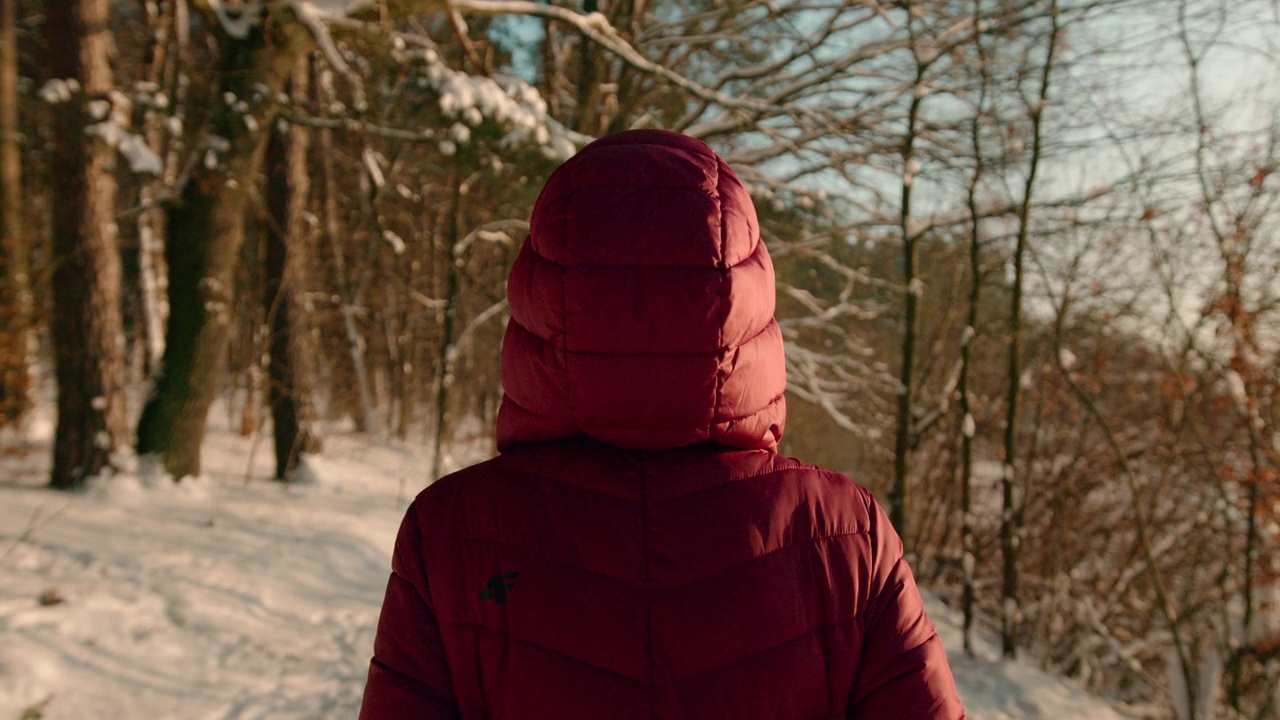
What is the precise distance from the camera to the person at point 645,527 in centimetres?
95

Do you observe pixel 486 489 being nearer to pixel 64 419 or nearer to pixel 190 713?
pixel 190 713

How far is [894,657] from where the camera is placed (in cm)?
104

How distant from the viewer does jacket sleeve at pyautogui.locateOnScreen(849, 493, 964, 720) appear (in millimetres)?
1030

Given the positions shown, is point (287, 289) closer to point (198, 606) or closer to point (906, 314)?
point (198, 606)

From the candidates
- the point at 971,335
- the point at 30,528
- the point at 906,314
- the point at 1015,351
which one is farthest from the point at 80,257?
the point at 1015,351

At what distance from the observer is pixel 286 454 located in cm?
783

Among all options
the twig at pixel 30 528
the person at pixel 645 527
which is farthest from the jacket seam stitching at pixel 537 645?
the twig at pixel 30 528

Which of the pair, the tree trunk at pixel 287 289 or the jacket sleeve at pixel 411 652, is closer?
the jacket sleeve at pixel 411 652

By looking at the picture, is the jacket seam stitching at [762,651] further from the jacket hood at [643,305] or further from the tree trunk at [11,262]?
the tree trunk at [11,262]

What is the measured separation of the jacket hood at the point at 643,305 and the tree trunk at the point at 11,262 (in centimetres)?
558

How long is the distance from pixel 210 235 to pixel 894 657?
649 cm

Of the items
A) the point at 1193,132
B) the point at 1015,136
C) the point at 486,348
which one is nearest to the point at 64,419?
the point at 1015,136

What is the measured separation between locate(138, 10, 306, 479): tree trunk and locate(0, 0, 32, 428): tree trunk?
0.92 meters

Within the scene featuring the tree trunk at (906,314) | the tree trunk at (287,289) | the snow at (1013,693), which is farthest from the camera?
the tree trunk at (287,289)
